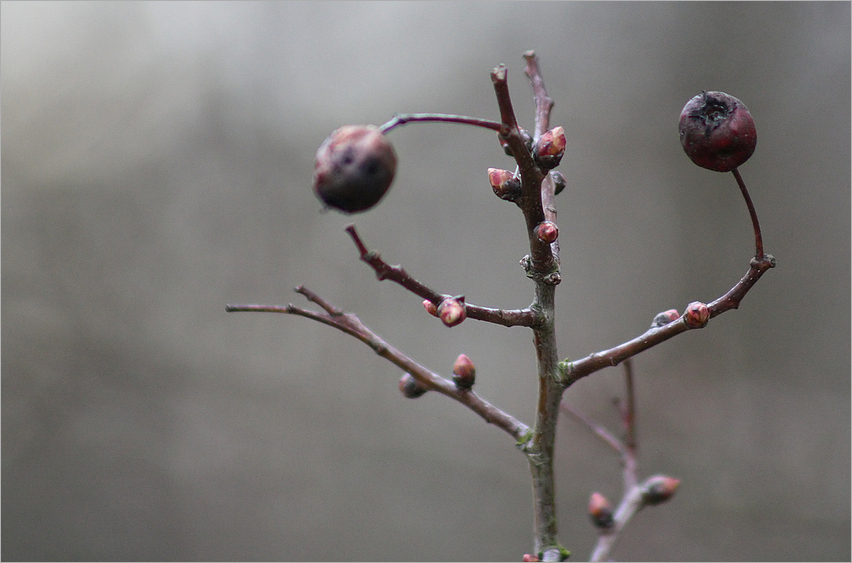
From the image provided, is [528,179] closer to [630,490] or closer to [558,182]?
[558,182]

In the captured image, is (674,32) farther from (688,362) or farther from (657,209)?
(688,362)

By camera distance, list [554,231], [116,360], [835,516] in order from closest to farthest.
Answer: [554,231]
[835,516]
[116,360]

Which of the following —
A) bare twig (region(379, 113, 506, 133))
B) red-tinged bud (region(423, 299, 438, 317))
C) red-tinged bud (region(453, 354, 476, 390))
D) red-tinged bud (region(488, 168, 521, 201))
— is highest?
red-tinged bud (region(488, 168, 521, 201))

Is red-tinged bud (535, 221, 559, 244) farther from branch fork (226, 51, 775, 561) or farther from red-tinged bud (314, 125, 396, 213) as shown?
red-tinged bud (314, 125, 396, 213)

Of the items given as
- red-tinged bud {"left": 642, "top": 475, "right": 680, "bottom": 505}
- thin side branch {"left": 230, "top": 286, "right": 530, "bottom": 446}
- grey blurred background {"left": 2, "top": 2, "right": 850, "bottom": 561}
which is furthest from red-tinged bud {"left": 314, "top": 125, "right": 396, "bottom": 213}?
grey blurred background {"left": 2, "top": 2, "right": 850, "bottom": 561}

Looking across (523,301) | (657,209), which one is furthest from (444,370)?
(657,209)

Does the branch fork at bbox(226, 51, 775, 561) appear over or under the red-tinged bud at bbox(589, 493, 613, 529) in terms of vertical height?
over

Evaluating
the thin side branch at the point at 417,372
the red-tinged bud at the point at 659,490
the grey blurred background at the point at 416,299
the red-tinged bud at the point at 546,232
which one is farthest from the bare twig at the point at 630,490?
the grey blurred background at the point at 416,299
